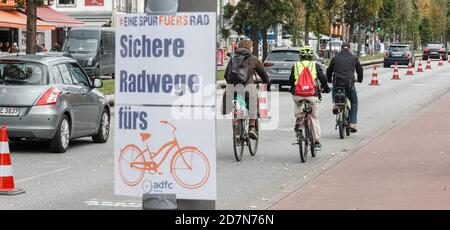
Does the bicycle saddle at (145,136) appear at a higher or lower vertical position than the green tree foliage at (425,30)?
lower

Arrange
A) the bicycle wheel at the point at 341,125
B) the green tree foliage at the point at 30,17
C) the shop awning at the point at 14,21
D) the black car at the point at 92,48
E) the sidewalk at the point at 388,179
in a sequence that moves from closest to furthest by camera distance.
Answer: the sidewalk at the point at 388,179 → the bicycle wheel at the point at 341,125 → the green tree foliage at the point at 30,17 → the black car at the point at 92,48 → the shop awning at the point at 14,21

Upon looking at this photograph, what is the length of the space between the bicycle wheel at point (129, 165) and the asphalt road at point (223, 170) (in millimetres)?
3148

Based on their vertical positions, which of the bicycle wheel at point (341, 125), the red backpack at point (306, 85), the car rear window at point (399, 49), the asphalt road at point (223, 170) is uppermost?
the car rear window at point (399, 49)

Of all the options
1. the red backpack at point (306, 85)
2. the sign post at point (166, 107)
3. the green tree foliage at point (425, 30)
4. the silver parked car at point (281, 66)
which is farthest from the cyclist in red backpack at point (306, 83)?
the green tree foliage at point (425, 30)

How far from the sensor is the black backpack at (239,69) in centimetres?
1362

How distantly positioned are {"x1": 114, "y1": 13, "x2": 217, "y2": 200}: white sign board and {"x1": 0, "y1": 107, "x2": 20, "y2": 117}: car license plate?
26.4 ft

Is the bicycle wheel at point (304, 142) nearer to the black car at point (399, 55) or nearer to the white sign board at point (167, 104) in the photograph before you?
the white sign board at point (167, 104)

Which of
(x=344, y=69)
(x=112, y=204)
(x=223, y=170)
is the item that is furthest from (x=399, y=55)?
(x=112, y=204)

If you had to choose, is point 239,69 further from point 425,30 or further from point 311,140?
point 425,30

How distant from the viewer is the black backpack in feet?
44.7

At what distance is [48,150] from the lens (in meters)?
14.7

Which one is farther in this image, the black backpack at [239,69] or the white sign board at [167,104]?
the black backpack at [239,69]
